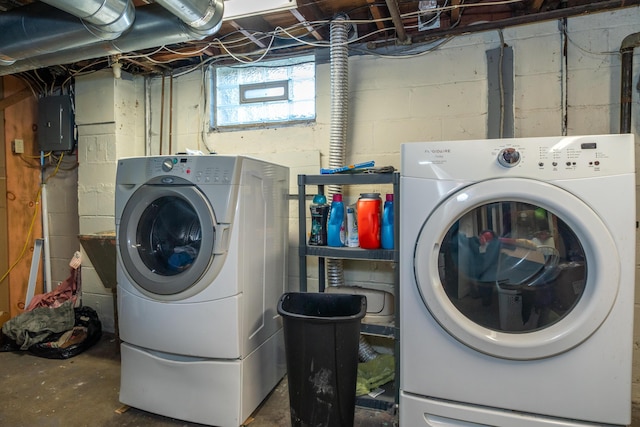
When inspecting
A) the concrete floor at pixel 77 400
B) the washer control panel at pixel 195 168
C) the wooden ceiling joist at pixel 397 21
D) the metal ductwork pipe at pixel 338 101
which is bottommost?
the concrete floor at pixel 77 400

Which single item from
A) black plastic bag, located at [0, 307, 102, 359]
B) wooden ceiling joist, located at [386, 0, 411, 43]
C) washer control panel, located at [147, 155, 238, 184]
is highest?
wooden ceiling joist, located at [386, 0, 411, 43]

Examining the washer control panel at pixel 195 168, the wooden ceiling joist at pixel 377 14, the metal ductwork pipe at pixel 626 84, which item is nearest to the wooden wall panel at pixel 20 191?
the washer control panel at pixel 195 168

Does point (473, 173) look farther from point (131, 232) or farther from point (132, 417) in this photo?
point (132, 417)

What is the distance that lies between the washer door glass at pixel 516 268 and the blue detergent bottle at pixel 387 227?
320 millimetres

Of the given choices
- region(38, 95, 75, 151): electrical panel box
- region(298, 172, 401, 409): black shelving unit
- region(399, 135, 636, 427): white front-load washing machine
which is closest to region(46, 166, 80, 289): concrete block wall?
region(38, 95, 75, 151): electrical panel box

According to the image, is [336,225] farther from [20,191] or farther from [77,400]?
[20,191]

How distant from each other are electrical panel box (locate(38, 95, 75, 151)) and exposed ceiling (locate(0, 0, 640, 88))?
2.10 ft

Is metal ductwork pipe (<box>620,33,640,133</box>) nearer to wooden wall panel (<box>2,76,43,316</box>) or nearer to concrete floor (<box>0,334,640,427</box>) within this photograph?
concrete floor (<box>0,334,640,427</box>)

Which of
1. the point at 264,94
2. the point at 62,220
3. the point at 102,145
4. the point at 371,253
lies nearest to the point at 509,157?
the point at 371,253

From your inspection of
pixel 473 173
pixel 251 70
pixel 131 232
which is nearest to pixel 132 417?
pixel 131 232

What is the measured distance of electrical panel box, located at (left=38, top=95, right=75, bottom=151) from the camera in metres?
2.93

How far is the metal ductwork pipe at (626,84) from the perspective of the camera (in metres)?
1.88

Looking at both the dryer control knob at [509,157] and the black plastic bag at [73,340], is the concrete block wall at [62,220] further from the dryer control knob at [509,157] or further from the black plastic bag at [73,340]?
the dryer control knob at [509,157]

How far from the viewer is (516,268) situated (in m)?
1.48
